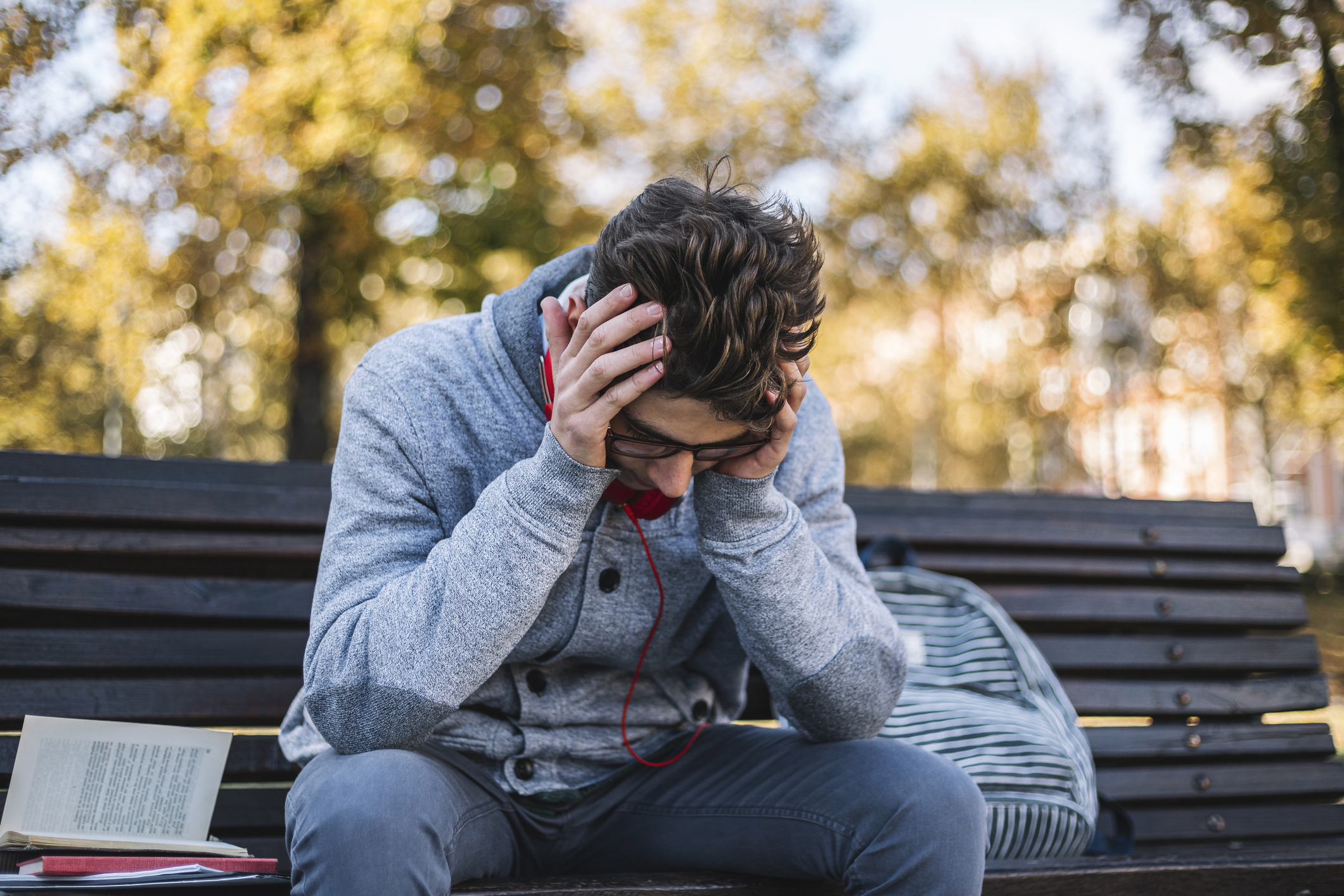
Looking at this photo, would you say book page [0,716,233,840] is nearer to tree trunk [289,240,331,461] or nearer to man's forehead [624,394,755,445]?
man's forehead [624,394,755,445]

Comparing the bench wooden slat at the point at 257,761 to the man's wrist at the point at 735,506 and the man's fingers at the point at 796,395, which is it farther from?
the man's fingers at the point at 796,395

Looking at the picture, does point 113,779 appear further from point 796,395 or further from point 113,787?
point 796,395

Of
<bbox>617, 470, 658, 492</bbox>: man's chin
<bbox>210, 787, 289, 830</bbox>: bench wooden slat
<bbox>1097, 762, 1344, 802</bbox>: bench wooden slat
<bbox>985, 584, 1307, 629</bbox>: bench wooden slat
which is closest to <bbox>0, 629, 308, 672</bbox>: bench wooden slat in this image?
<bbox>210, 787, 289, 830</bbox>: bench wooden slat

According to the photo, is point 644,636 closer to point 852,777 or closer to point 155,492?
point 852,777

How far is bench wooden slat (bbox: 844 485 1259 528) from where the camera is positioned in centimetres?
323

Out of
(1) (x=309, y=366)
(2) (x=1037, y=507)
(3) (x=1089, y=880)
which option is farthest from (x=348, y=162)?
(3) (x=1089, y=880)

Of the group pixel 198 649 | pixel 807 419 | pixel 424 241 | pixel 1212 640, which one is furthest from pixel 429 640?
pixel 424 241

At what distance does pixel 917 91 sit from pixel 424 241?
884cm

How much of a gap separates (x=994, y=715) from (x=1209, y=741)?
1.07m

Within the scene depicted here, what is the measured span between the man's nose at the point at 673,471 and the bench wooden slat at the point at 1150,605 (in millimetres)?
1720

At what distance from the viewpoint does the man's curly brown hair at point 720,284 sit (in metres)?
1.63

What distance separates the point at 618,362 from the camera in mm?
1675

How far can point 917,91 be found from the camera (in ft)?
51.6

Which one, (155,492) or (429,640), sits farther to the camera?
(155,492)
